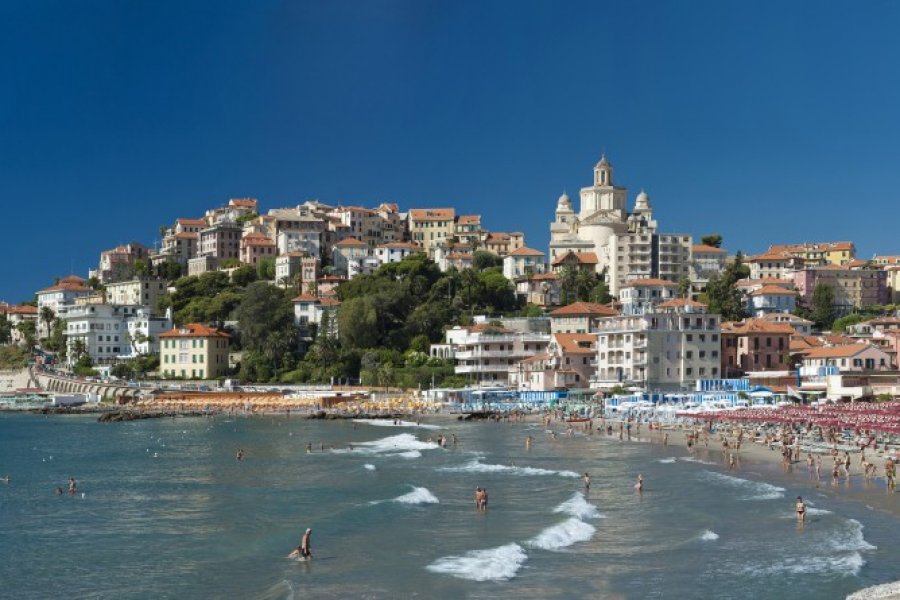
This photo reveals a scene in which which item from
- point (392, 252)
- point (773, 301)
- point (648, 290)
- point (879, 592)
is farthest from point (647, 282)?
point (879, 592)

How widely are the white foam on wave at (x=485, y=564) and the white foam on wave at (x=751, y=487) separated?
12.0 metres

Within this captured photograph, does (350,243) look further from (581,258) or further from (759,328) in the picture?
(759,328)

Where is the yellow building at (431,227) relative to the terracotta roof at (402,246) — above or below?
above

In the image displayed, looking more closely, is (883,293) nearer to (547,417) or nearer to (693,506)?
(547,417)

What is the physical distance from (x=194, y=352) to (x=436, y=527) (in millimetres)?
74995

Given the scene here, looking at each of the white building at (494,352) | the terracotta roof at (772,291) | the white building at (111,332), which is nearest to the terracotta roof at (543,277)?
the white building at (494,352)

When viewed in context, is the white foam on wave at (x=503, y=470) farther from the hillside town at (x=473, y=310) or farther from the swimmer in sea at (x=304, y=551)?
the hillside town at (x=473, y=310)

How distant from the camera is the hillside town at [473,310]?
247 ft

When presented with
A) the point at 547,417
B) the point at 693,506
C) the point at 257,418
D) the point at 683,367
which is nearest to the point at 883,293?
the point at 683,367

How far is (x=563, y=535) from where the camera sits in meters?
29.2

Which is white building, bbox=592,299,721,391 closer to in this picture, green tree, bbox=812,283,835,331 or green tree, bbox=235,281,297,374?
green tree, bbox=812,283,835,331

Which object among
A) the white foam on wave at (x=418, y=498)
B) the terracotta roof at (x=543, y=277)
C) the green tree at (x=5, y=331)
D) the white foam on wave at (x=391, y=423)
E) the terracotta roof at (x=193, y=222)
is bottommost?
the white foam on wave at (x=418, y=498)

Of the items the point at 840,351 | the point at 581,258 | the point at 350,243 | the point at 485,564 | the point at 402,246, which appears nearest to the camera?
the point at 485,564

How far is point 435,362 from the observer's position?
92.5 meters
